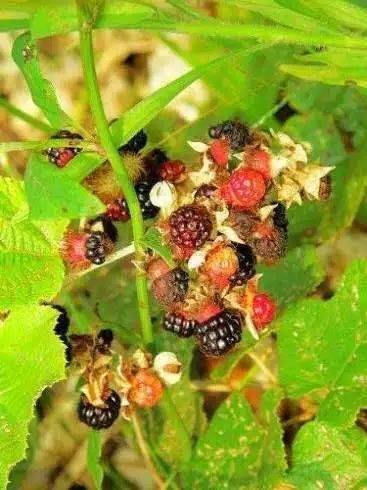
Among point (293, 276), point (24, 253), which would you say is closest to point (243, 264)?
point (24, 253)

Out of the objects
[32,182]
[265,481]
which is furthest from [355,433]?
[32,182]

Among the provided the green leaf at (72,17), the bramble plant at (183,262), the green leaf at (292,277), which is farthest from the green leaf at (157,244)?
the green leaf at (292,277)

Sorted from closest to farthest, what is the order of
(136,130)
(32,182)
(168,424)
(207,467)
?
(32,182), (136,130), (207,467), (168,424)

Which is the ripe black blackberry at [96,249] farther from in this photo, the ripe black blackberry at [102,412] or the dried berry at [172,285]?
the ripe black blackberry at [102,412]

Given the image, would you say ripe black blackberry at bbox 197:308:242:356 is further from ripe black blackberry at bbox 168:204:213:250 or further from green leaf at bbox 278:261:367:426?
green leaf at bbox 278:261:367:426

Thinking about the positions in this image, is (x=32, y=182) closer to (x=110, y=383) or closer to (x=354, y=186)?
(x=110, y=383)

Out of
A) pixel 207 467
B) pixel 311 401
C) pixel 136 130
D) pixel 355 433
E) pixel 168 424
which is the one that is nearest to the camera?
pixel 136 130

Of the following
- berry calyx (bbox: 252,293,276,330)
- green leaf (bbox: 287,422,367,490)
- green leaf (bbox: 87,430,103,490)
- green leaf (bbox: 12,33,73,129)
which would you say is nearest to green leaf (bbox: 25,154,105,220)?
green leaf (bbox: 12,33,73,129)
